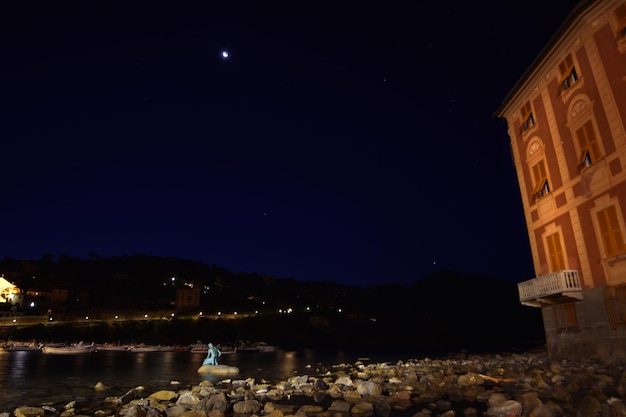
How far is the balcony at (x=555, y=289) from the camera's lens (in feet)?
61.7

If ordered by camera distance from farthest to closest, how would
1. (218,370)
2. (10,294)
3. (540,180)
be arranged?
(10,294), (218,370), (540,180)

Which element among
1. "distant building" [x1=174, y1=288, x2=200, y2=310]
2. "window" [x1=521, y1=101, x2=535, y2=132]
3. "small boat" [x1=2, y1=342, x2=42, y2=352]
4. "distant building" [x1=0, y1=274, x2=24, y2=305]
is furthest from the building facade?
"distant building" [x1=0, y1=274, x2=24, y2=305]

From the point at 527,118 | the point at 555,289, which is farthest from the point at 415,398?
the point at 527,118

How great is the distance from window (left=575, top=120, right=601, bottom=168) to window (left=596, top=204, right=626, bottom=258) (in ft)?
8.55

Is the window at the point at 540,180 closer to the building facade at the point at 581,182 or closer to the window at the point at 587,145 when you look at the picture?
the building facade at the point at 581,182

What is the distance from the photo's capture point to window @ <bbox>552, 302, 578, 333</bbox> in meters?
19.6

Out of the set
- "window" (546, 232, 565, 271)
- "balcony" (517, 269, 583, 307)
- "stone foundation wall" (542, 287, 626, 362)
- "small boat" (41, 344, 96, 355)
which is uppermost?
"window" (546, 232, 565, 271)

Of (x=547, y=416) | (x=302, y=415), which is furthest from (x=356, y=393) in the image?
(x=547, y=416)

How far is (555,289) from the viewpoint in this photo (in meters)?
19.3

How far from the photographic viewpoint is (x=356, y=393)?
15180 millimetres

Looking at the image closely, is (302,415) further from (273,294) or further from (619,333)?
(273,294)

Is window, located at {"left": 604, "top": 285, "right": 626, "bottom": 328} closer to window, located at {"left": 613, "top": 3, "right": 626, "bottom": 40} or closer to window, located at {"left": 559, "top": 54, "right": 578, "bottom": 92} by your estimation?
window, located at {"left": 559, "top": 54, "right": 578, "bottom": 92}

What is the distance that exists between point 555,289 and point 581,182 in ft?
18.2

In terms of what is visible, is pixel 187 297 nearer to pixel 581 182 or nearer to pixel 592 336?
pixel 592 336
